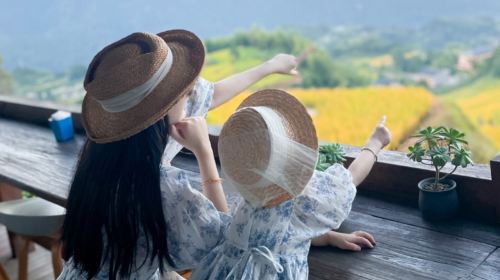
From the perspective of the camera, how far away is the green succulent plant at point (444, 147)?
126cm

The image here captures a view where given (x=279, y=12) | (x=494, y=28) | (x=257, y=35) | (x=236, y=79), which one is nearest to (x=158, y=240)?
(x=236, y=79)

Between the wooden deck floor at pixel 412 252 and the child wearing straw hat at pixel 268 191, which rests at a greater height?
the child wearing straw hat at pixel 268 191

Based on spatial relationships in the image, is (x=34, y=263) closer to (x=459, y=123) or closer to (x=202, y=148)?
(x=202, y=148)

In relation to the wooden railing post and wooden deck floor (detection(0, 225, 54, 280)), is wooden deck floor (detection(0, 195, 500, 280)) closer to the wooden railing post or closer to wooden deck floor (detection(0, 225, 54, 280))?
the wooden railing post

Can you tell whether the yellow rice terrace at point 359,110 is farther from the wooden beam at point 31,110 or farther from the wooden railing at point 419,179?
the wooden railing at point 419,179

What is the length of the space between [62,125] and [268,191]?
5.12 ft

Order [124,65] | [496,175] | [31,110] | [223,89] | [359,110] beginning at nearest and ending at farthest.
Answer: [124,65], [496,175], [223,89], [31,110], [359,110]

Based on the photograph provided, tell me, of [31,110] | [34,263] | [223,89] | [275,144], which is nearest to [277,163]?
[275,144]

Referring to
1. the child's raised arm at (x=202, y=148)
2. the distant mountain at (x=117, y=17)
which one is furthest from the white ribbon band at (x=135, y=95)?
the distant mountain at (x=117, y=17)

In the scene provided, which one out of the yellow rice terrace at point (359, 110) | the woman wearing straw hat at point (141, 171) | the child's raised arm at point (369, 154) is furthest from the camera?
the yellow rice terrace at point (359, 110)

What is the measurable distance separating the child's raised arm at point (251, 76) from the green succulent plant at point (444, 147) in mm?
489

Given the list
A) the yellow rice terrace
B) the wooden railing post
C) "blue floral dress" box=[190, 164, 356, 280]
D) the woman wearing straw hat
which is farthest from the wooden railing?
the yellow rice terrace

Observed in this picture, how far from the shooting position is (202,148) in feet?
4.03

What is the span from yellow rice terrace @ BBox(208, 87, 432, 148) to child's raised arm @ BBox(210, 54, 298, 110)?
758mm
